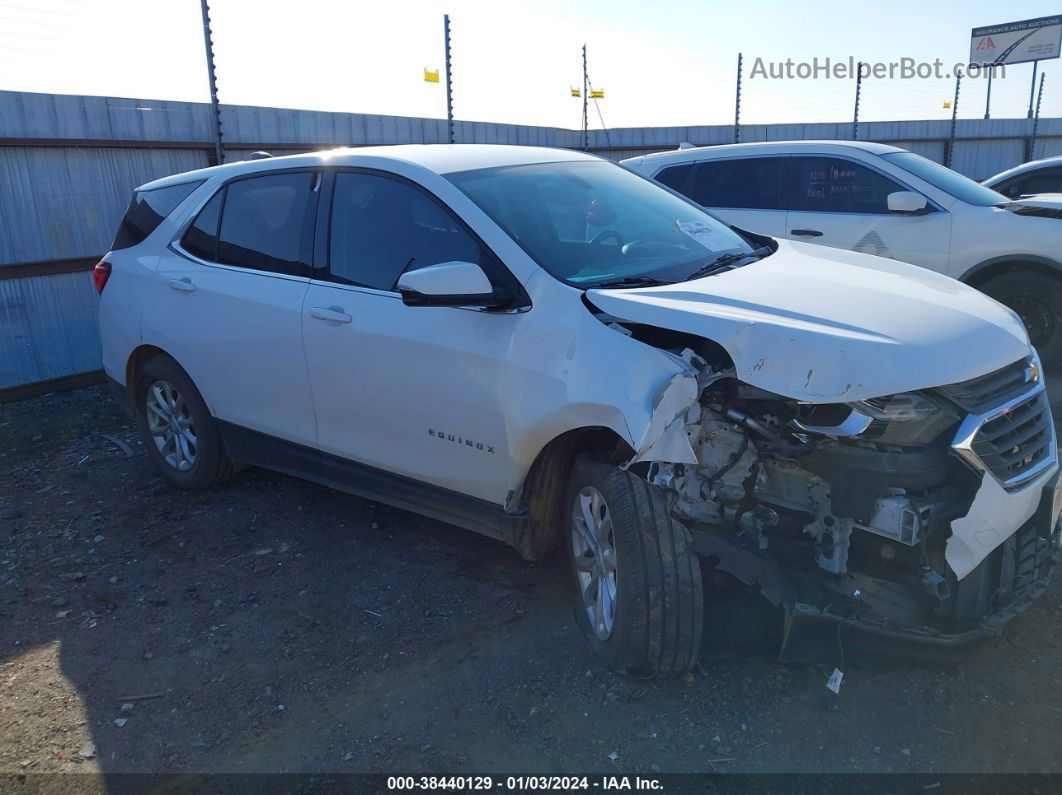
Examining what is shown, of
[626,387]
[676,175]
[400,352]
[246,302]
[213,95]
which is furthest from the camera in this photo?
[213,95]

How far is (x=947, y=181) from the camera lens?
7156mm

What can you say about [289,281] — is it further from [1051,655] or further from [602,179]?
[1051,655]

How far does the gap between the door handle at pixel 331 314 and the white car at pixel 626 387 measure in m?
0.01

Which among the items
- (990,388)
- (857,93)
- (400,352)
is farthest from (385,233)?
(857,93)

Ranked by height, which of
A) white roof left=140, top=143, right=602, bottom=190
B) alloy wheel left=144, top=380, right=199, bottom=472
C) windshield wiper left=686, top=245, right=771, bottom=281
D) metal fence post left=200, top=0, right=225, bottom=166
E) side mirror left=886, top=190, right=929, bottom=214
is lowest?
alloy wheel left=144, top=380, right=199, bottom=472

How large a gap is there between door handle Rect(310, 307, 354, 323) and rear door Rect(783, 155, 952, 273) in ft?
15.9

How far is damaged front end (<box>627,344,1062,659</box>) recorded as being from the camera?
2.68 metres

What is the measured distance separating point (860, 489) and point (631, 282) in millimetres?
1197

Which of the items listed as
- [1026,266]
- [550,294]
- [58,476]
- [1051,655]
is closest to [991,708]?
[1051,655]

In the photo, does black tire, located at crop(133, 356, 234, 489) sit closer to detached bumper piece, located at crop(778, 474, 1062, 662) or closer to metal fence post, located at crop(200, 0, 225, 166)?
detached bumper piece, located at crop(778, 474, 1062, 662)

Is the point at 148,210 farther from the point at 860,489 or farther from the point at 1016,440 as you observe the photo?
the point at 1016,440

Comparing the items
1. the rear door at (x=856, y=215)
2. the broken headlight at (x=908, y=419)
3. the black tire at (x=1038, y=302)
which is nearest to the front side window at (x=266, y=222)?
the broken headlight at (x=908, y=419)

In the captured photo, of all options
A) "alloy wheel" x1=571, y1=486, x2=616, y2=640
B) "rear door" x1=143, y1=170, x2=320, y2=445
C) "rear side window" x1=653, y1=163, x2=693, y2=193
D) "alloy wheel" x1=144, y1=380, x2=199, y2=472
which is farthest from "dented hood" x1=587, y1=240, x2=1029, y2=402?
"rear side window" x1=653, y1=163, x2=693, y2=193

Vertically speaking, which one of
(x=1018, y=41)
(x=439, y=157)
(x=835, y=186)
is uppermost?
(x=1018, y=41)
